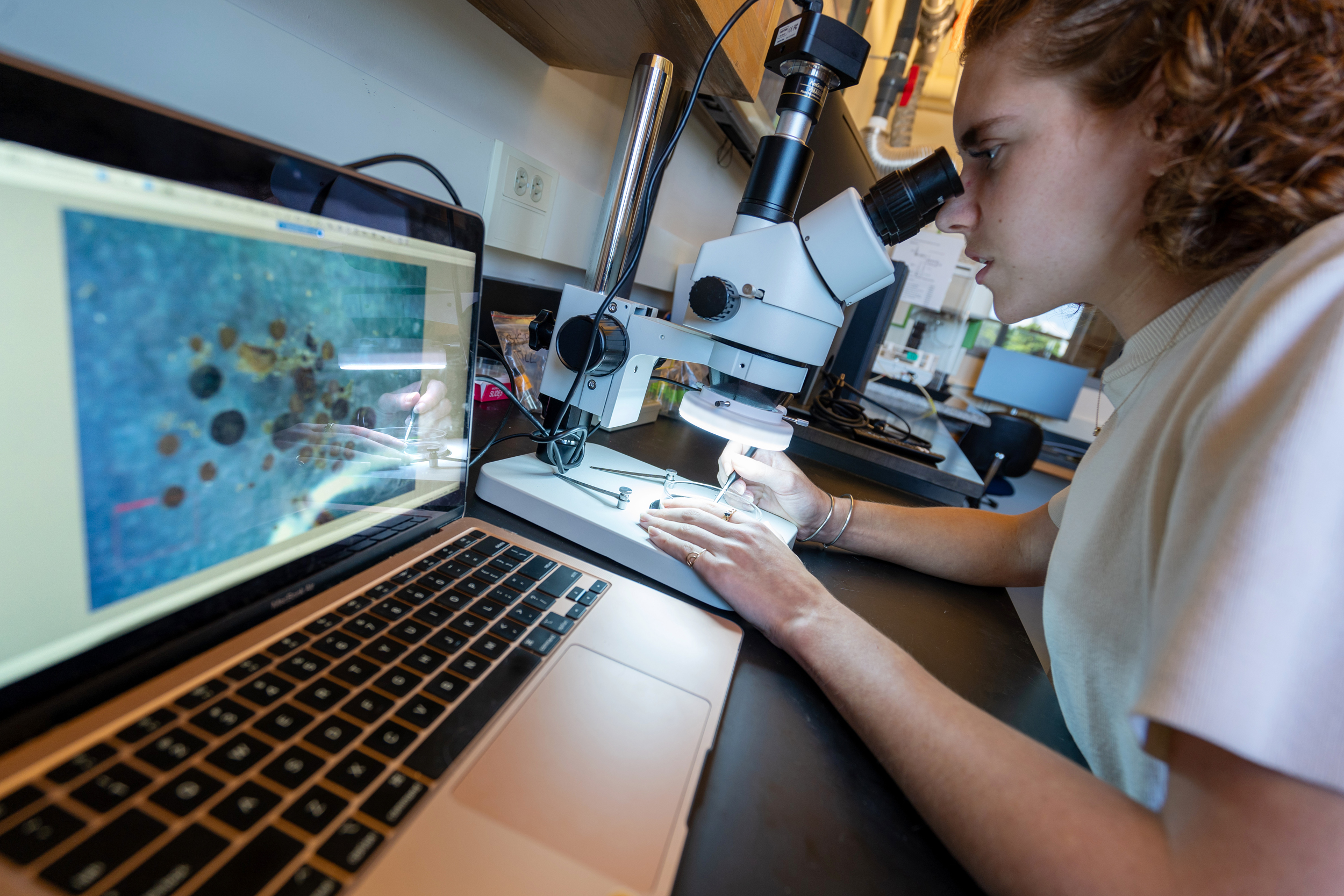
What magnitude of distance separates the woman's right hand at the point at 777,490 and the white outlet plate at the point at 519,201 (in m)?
0.44

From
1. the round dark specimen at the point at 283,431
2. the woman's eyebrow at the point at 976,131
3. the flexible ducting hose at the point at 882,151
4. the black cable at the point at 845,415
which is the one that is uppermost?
the flexible ducting hose at the point at 882,151

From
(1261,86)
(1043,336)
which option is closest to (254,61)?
(1261,86)

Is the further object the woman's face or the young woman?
the woman's face

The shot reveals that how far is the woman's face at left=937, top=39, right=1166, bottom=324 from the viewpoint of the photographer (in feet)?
1.60

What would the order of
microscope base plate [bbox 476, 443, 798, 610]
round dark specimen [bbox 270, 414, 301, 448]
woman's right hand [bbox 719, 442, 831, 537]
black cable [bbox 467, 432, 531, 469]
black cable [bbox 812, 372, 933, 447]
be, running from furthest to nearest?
black cable [bbox 812, 372, 933, 447] < woman's right hand [bbox 719, 442, 831, 537] < black cable [bbox 467, 432, 531, 469] < microscope base plate [bbox 476, 443, 798, 610] < round dark specimen [bbox 270, 414, 301, 448]

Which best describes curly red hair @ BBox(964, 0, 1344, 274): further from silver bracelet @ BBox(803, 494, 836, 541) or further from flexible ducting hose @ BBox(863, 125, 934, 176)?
flexible ducting hose @ BBox(863, 125, 934, 176)

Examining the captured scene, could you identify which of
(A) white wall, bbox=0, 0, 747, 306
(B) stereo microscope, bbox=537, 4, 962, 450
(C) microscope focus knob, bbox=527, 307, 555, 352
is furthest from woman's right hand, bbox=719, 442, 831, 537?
(A) white wall, bbox=0, 0, 747, 306

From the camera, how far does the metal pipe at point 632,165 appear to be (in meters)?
0.71

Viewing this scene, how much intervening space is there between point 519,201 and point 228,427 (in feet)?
2.09

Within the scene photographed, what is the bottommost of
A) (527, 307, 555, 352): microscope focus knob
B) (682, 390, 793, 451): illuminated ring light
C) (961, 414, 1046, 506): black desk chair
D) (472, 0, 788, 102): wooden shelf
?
(961, 414, 1046, 506): black desk chair

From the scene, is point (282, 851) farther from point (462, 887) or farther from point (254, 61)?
Answer: point (254, 61)

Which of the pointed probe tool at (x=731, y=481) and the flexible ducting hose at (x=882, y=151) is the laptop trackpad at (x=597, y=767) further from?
the flexible ducting hose at (x=882, y=151)

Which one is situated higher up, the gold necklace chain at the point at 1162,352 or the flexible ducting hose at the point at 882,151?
the flexible ducting hose at the point at 882,151

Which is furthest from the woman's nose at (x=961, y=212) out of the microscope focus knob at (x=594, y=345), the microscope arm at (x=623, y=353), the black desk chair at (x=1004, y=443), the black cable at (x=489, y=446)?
the black desk chair at (x=1004, y=443)
